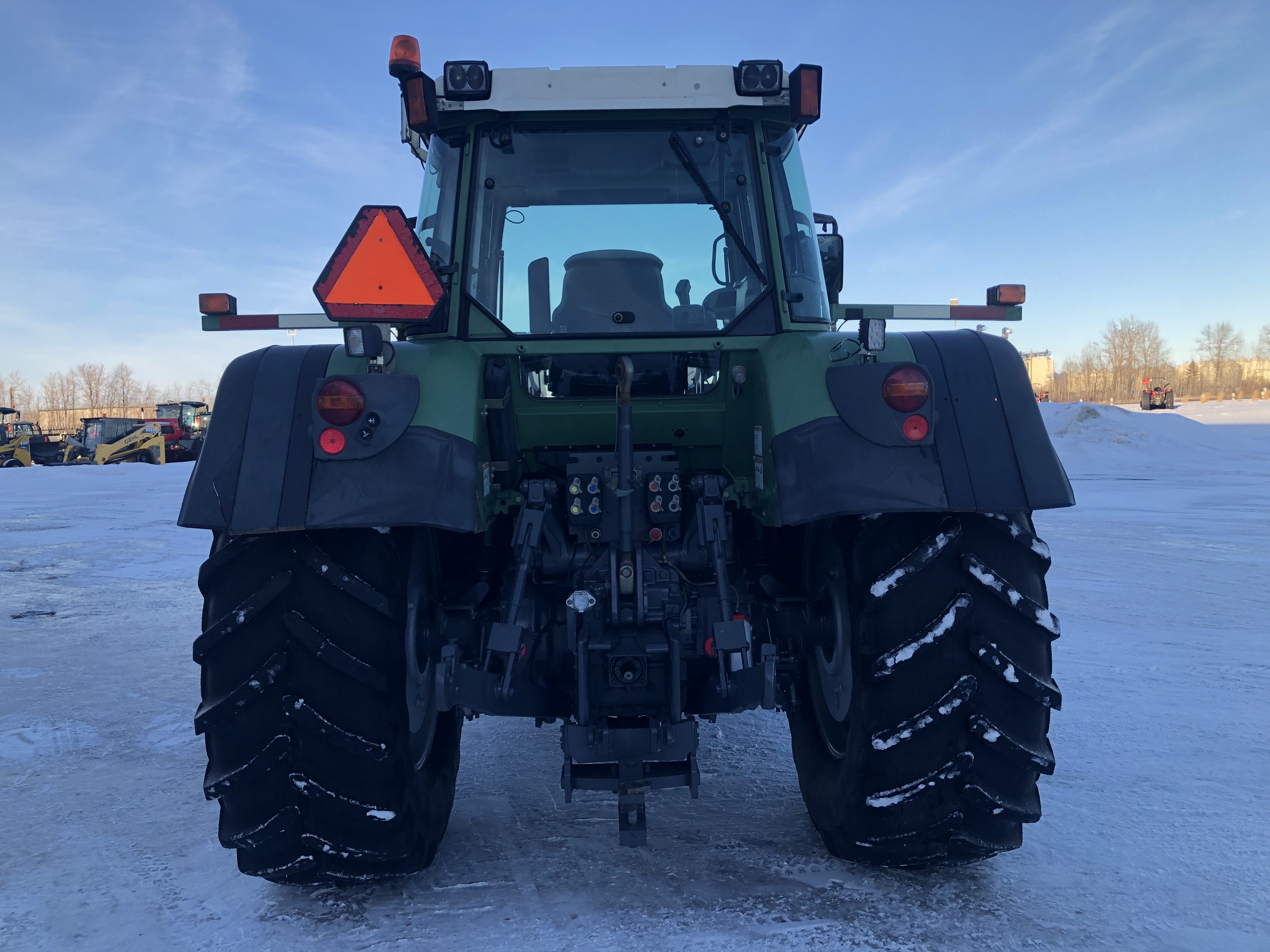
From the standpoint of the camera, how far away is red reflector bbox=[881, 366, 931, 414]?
7.41 feet

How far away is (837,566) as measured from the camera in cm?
253

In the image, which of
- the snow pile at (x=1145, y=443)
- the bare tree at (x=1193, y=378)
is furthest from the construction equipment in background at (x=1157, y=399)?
the bare tree at (x=1193, y=378)

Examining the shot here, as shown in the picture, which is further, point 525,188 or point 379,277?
point 525,188

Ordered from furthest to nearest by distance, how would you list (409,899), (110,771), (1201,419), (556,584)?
(1201,419)
(110,771)
(556,584)
(409,899)

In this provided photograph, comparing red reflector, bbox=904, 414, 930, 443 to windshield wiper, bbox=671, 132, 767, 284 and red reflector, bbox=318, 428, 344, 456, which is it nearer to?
windshield wiper, bbox=671, 132, 767, 284

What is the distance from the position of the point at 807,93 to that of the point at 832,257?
0.83 metres

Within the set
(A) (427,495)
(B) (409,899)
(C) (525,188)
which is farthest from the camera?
(C) (525,188)

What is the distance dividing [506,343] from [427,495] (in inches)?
31.2

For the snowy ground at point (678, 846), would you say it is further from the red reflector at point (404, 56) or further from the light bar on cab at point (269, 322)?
the red reflector at point (404, 56)

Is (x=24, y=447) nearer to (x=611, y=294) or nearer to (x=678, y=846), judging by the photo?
(x=611, y=294)

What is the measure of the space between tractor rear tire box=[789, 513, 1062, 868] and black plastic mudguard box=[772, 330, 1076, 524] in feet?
0.44

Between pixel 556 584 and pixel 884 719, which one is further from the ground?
pixel 556 584

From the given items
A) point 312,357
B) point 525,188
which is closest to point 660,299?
point 525,188

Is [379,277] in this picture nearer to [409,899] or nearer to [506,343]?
[506,343]
